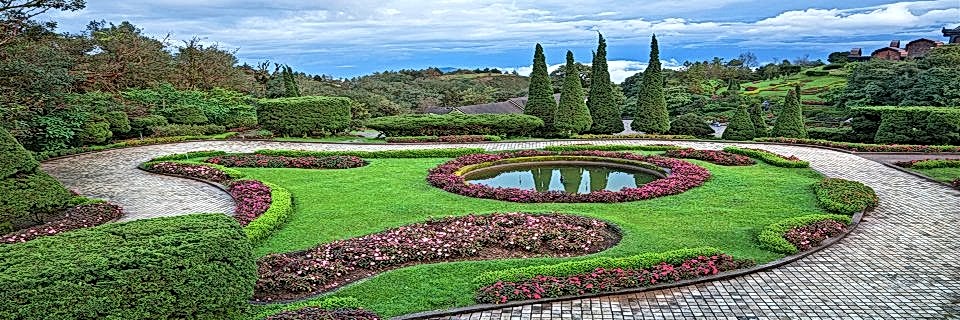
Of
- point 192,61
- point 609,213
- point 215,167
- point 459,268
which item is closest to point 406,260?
point 459,268

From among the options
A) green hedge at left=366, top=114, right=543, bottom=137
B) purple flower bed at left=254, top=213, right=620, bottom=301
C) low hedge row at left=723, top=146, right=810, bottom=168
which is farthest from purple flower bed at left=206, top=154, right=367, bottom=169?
low hedge row at left=723, top=146, right=810, bottom=168

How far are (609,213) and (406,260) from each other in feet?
14.2

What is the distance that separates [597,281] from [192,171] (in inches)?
480

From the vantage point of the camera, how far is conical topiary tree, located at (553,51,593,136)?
24759 mm

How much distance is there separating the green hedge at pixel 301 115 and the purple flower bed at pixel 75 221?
12.3 meters

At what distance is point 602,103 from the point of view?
26.1 metres

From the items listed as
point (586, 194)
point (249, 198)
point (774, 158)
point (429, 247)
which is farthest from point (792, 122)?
point (249, 198)

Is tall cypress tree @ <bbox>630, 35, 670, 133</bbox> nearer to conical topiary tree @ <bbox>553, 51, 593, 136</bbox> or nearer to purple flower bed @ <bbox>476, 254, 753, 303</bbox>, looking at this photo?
conical topiary tree @ <bbox>553, 51, 593, 136</bbox>

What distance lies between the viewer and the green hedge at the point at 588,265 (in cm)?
771

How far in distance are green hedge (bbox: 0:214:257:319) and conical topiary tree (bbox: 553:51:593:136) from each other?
19352 millimetres

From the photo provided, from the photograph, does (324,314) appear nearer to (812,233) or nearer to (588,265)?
(588,265)

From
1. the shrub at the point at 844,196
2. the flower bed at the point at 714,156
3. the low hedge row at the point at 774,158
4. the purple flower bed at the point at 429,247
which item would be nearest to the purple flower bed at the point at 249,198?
the purple flower bed at the point at 429,247

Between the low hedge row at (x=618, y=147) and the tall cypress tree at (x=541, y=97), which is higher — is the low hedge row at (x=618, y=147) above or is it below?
below

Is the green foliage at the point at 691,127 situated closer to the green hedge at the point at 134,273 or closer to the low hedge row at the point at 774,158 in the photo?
the low hedge row at the point at 774,158
